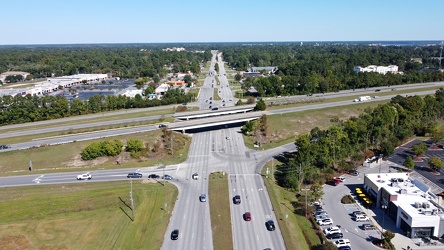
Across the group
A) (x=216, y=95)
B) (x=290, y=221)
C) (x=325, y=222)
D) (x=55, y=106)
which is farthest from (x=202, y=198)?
(x=216, y=95)

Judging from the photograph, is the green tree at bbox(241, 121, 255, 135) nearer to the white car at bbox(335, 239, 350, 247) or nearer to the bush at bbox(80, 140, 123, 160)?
the bush at bbox(80, 140, 123, 160)

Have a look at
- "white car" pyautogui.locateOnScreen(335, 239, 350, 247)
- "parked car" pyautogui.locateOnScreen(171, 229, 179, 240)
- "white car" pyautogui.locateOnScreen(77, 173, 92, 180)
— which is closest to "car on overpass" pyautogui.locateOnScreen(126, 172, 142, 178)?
"white car" pyautogui.locateOnScreen(77, 173, 92, 180)

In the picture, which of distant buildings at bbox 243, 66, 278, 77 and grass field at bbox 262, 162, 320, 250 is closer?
grass field at bbox 262, 162, 320, 250

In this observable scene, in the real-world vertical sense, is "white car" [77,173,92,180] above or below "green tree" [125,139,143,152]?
below

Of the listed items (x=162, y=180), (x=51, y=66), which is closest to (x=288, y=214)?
(x=162, y=180)

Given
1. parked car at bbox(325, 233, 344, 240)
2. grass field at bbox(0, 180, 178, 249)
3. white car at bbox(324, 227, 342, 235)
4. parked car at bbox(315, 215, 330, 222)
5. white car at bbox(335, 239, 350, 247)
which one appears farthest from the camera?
parked car at bbox(315, 215, 330, 222)

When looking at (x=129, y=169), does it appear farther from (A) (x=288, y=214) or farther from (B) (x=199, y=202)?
(A) (x=288, y=214)

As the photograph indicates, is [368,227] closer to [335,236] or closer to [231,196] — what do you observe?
[335,236]
